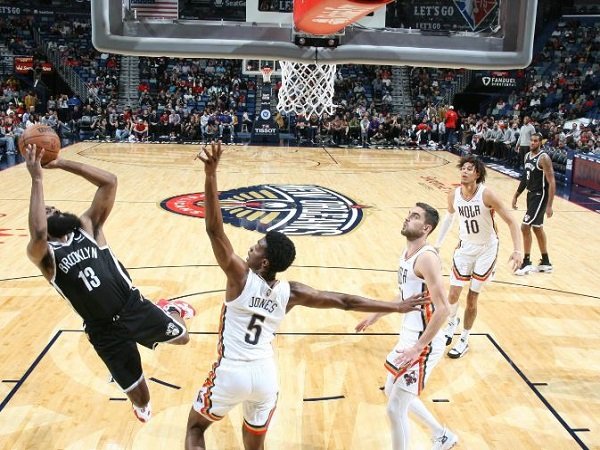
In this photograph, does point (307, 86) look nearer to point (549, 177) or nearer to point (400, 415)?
point (549, 177)

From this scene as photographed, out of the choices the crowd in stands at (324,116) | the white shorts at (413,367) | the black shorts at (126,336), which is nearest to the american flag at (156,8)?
the black shorts at (126,336)

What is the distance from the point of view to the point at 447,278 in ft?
26.9

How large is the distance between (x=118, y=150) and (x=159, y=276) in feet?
42.6

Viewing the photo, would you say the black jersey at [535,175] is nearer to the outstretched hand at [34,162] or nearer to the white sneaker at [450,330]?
the white sneaker at [450,330]

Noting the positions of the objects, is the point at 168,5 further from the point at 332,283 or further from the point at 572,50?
the point at 572,50

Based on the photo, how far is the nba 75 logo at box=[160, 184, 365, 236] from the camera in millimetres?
10586

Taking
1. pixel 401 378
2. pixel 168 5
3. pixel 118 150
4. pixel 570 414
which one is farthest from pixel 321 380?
pixel 118 150

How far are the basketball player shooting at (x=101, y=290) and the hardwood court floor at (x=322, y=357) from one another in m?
0.61

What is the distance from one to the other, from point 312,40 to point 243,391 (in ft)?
7.35

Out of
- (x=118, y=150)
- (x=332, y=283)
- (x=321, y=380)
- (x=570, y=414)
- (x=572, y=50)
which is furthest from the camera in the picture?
(x=572, y=50)

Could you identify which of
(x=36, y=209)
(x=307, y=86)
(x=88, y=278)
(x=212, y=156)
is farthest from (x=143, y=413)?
(x=307, y=86)

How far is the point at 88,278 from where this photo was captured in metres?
3.97

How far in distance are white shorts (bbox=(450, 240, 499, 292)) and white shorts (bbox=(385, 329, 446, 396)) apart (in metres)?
1.93

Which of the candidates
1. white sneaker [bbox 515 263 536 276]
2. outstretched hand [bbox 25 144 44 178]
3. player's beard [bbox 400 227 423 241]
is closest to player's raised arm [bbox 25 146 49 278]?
outstretched hand [bbox 25 144 44 178]
